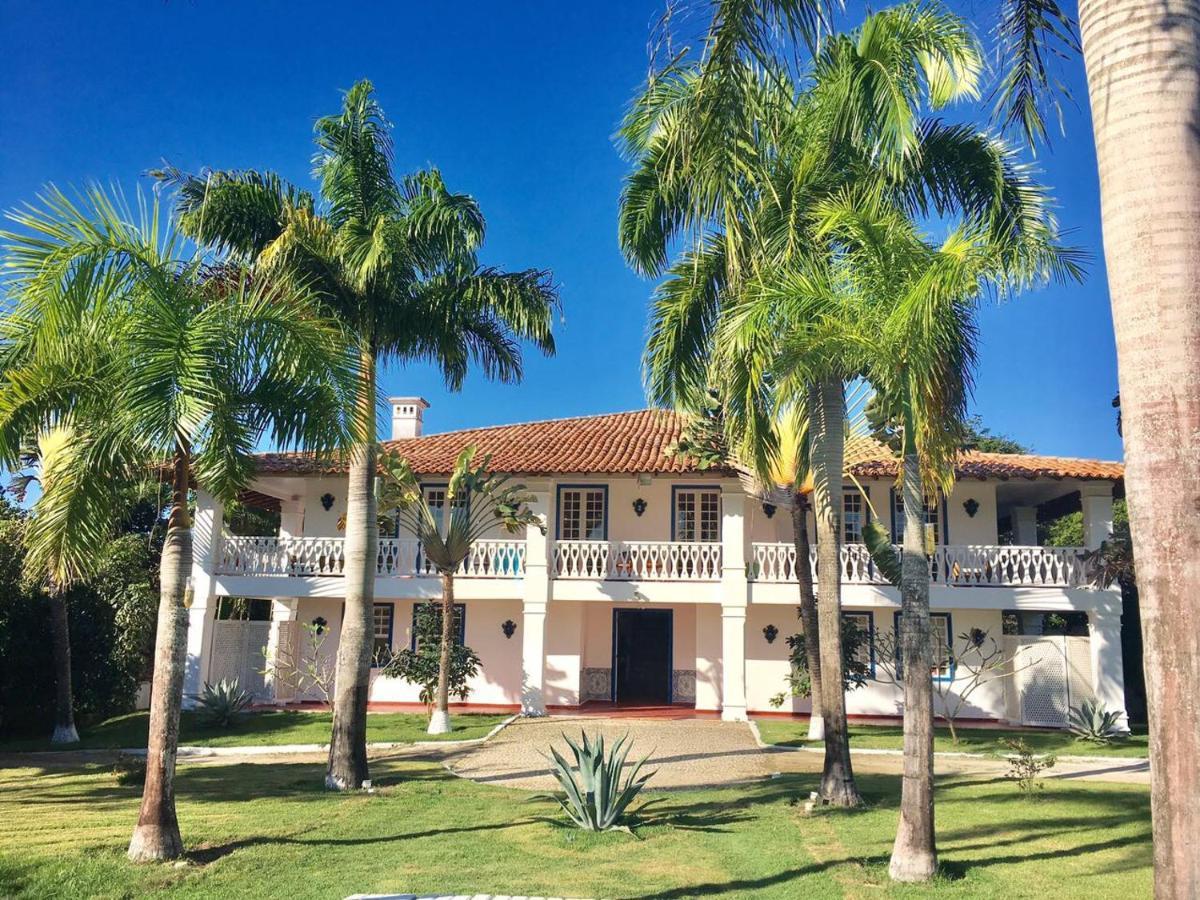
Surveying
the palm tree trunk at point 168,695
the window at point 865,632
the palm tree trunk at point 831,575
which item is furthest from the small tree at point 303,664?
the palm tree trunk at point 831,575

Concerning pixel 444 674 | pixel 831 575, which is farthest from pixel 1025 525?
pixel 444 674

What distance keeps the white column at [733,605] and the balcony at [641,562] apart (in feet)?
1.48

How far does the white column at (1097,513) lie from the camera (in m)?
18.7

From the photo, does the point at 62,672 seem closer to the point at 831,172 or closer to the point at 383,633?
the point at 383,633

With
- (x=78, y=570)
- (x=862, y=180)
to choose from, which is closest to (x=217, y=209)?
(x=78, y=570)

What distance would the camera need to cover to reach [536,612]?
63.1ft

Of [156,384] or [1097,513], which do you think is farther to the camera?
[1097,513]

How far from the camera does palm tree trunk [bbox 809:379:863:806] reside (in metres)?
10.3

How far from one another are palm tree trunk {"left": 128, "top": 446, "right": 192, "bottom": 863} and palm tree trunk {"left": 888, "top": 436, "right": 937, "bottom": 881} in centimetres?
633

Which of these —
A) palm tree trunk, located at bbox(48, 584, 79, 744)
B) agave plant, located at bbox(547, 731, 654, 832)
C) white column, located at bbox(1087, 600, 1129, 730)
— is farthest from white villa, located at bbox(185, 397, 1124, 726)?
agave plant, located at bbox(547, 731, 654, 832)

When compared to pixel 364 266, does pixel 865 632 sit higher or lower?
lower

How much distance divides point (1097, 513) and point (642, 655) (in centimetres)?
1006

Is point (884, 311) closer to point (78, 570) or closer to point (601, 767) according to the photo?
point (601, 767)

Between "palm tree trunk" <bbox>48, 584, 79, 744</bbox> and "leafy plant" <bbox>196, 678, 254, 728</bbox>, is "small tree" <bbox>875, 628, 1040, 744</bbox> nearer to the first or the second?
"leafy plant" <bbox>196, 678, 254, 728</bbox>
